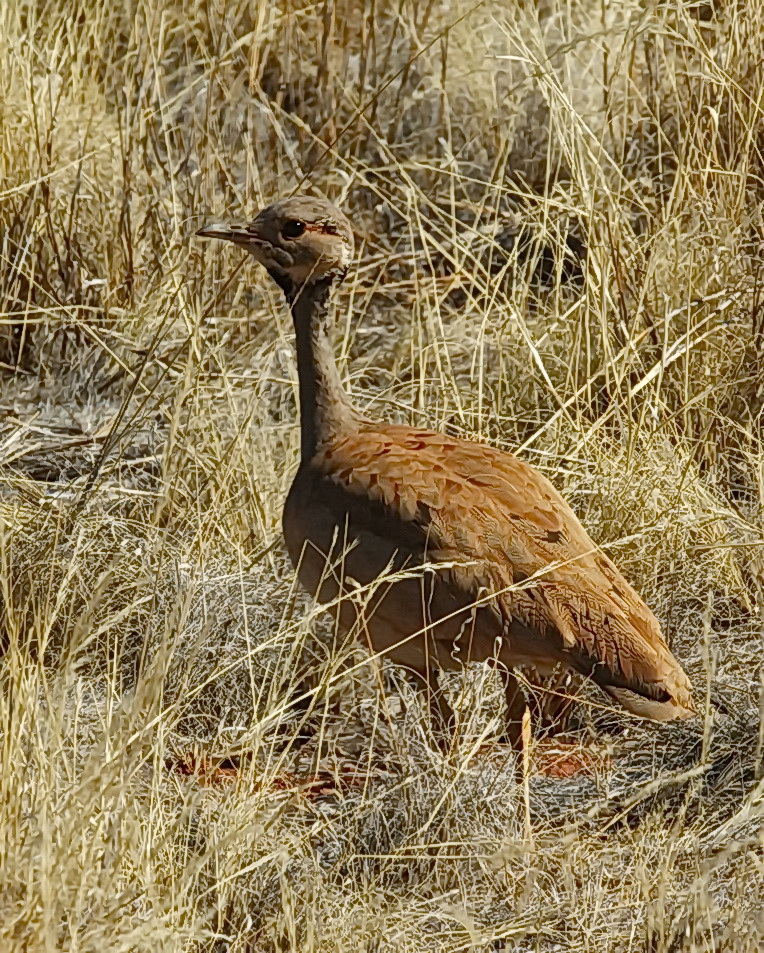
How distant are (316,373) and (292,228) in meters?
0.33

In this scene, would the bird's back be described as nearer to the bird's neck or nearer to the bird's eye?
the bird's neck

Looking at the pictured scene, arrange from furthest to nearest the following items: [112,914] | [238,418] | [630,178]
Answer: [630,178] → [238,418] → [112,914]

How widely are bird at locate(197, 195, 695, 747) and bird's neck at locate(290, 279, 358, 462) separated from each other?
0.14ft

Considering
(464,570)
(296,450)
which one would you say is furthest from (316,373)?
(464,570)

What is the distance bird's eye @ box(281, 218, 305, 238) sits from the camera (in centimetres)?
372

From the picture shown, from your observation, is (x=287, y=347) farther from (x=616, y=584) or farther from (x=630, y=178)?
(x=616, y=584)

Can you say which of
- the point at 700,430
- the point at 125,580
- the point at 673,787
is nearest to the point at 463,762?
the point at 673,787

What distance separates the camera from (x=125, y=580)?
3848 mm

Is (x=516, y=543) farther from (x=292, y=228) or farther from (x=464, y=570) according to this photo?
(x=292, y=228)

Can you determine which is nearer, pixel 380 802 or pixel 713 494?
pixel 380 802

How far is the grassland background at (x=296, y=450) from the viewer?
2.78 metres

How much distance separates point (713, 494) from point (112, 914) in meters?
2.23

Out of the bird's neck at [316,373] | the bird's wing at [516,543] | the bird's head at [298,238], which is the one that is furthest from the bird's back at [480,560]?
the bird's head at [298,238]

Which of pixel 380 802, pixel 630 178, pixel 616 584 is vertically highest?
pixel 630 178
